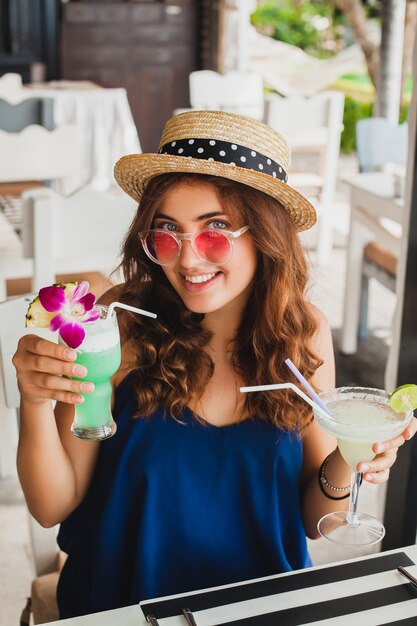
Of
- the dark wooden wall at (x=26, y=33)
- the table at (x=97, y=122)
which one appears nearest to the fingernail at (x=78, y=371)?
the table at (x=97, y=122)

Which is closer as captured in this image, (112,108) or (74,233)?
(74,233)

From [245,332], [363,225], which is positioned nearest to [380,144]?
[363,225]

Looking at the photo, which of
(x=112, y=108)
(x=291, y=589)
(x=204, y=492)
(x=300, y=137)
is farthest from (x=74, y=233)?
(x=112, y=108)

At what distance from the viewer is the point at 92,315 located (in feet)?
4.49

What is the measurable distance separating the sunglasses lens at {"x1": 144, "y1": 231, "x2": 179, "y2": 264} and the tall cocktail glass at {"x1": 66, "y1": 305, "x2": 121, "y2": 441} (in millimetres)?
150

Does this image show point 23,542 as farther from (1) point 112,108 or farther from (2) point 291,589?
(1) point 112,108

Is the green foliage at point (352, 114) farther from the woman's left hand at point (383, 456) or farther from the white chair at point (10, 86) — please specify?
the woman's left hand at point (383, 456)

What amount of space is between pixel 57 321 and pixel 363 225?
3.16m

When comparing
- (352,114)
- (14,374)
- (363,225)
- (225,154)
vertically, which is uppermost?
(225,154)

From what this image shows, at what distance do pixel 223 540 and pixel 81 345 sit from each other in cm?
51

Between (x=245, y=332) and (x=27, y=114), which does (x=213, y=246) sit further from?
(x=27, y=114)

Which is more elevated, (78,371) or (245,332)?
(78,371)

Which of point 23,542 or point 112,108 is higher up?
point 112,108

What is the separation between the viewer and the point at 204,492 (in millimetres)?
1625
